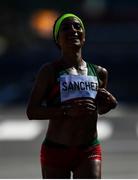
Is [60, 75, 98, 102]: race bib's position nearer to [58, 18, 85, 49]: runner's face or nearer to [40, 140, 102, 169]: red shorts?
[58, 18, 85, 49]: runner's face

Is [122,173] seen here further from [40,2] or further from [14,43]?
[40,2]

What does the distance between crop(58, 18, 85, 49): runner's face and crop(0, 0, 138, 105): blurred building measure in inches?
993

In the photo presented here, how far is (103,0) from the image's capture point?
49.8m

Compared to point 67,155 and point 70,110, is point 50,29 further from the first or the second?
point 70,110

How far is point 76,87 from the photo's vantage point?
6.74 m

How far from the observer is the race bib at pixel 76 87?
670 cm

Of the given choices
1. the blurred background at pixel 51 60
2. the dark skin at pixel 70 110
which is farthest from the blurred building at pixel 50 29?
the dark skin at pixel 70 110

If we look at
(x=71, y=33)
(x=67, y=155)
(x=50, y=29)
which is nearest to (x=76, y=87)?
(x=71, y=33)

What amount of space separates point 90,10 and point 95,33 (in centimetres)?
258

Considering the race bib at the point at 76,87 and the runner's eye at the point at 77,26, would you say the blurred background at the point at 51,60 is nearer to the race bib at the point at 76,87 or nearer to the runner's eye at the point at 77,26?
the race bib at the point at 76,87

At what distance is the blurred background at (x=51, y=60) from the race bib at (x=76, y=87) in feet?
1.75

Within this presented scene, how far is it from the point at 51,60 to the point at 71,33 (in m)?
25.6

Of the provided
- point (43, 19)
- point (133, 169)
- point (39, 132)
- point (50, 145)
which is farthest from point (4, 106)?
point (43, 19)

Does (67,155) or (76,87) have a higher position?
(76,87)
